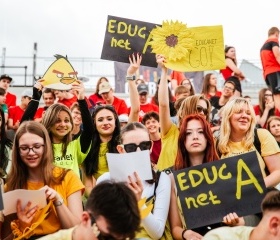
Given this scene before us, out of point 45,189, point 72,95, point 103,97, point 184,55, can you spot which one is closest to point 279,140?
point 184,55

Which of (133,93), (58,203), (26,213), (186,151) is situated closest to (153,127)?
(133,93)

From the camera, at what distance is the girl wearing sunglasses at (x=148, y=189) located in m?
4.20

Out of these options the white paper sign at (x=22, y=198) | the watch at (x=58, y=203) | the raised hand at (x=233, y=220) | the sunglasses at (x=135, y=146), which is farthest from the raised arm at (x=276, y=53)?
the white paper sign at (x=22, y=198)

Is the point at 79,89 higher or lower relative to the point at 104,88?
lower

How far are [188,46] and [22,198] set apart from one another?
9.20 ft

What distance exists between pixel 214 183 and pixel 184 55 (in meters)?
1.98

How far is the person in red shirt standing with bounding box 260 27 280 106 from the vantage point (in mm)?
8734

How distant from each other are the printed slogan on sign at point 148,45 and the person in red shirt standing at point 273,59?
277 cm

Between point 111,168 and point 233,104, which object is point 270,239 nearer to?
point 111,168

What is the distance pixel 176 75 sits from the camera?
418 inches

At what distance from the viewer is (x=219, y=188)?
14.0 feet

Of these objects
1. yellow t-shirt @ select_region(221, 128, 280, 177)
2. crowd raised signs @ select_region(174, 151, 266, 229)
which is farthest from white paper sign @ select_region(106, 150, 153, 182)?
yellow t-shirt @ select_region(221, 128, 280, 177)

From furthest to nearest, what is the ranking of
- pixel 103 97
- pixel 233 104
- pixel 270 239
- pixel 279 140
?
pixel 103 97 → pixel 279 140 → pixel 233 104 → pixel 270 239

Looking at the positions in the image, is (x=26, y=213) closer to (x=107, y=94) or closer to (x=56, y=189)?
(x=56, y=189)
